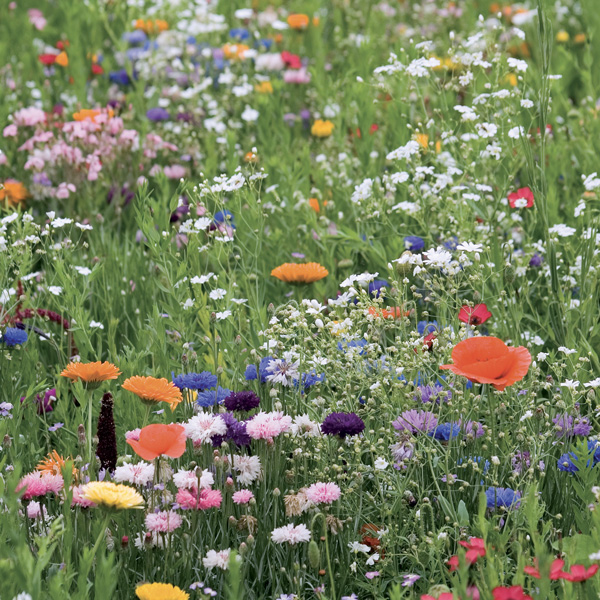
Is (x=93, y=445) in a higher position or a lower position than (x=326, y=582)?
higher

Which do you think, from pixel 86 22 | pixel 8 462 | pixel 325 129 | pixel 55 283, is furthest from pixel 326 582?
pixel 86 22

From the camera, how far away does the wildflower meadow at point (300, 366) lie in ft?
6.16

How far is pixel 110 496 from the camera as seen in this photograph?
1654mm

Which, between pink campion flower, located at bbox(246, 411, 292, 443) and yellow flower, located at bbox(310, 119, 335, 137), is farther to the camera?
yellow flower, located at bbox(310, 119, 335, 137)

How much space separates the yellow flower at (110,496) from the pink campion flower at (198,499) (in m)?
0.19

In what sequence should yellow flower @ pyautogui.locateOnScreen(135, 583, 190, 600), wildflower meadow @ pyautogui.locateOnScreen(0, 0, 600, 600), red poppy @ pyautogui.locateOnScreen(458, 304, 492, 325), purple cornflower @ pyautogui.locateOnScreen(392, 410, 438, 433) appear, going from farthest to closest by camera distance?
red poppy @ pyautogui.locateOnScreen(458, 304, 492, 325), purple cornflower @ pyautogui.locateOnScreen(392, 410, 438, 433), wildflower meadow @ pyautogui.locateOnScreen(0, 0, 600, 600), yellow flower @ pyautogui.locateOnScreen(135, 583, 190, 600)

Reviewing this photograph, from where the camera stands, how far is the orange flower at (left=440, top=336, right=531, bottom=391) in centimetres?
186

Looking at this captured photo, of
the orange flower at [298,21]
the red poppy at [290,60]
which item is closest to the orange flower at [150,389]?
the red poppy at [290,60]

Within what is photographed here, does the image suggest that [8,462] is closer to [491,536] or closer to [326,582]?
[326,582]

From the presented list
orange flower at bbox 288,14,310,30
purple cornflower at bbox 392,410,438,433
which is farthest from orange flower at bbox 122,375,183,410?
orange flower at bbox 288,14,310,30

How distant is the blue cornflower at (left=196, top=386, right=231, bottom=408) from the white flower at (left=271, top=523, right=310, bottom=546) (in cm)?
44

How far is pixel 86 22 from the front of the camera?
5.32 metres

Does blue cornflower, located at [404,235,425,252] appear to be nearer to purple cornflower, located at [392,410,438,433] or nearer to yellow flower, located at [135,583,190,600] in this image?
purple cornflower, located at [392,410,438,433]

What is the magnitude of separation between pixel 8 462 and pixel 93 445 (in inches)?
16.5
